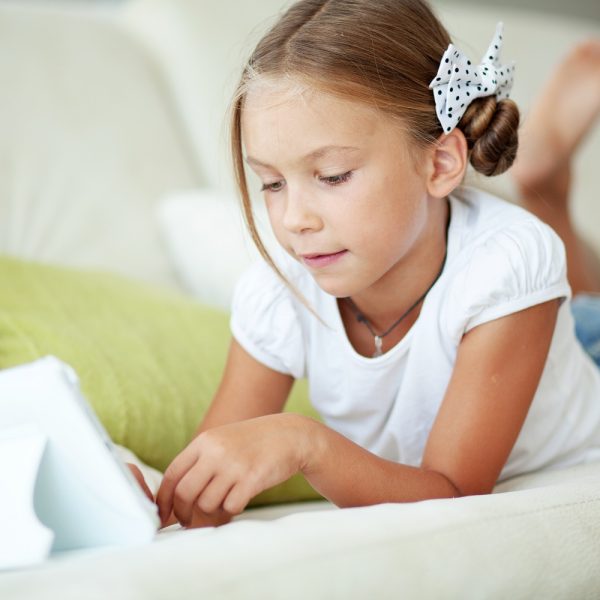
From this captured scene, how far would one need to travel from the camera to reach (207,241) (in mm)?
1693

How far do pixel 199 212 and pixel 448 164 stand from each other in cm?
76

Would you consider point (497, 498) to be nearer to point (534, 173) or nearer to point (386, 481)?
point (386, 481)

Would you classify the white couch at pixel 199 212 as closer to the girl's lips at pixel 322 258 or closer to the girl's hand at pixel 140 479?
the girl's hand at pixel 140 479

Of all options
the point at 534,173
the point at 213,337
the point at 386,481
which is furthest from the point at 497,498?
the point at 534,173

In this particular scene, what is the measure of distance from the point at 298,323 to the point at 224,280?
56 centimetres

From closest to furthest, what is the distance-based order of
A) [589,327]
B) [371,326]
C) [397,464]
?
A: [397,464] → [371,326] → [589,327]

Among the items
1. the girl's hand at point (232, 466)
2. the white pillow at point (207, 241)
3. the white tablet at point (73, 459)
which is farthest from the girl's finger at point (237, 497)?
the white pillow at point (207, 241)

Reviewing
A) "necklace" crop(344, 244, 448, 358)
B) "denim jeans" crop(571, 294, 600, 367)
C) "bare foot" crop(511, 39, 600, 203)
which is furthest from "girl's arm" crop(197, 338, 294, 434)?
"bare foot" crop(511, 39, 600, 203)

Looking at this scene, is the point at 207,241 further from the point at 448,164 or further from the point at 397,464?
the point at 397,464

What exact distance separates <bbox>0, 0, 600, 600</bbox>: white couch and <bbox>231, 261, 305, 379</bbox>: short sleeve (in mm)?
178

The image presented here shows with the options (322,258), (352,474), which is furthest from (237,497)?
(322,258)

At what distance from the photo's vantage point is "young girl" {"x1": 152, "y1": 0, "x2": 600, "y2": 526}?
88 cm

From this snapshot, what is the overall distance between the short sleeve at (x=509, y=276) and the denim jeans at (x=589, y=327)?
0.55 m

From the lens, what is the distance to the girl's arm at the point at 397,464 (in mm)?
782
